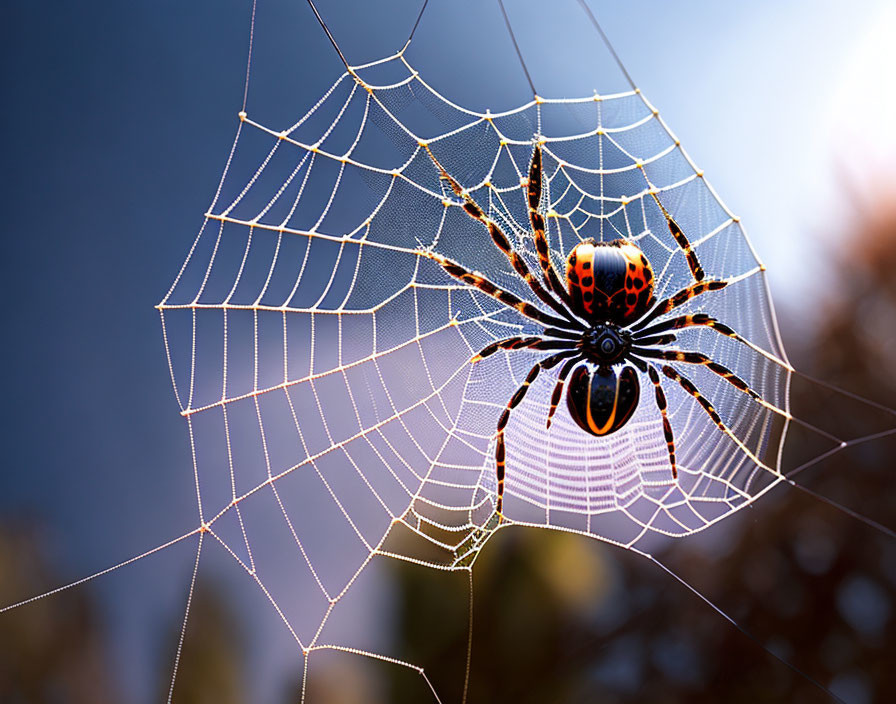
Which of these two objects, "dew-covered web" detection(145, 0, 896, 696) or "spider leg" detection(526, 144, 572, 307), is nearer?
"spider leg" detection(526, 144, 572, 307)

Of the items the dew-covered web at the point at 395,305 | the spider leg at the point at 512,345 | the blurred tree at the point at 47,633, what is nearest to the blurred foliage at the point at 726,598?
the dew-covered web at the point at 395,305

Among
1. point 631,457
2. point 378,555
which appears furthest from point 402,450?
point 631,457

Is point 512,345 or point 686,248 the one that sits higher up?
point 686,248

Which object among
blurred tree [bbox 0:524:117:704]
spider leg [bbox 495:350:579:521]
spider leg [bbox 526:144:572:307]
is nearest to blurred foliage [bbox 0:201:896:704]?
blurred tree [bbox 0:524:117:704]

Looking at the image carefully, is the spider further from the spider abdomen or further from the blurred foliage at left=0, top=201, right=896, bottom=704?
the blurred foliage at left=0, top=201, right=896, bottom=704

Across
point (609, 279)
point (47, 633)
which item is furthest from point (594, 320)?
point (47, 633)

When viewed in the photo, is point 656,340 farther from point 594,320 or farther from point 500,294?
point 500,294
